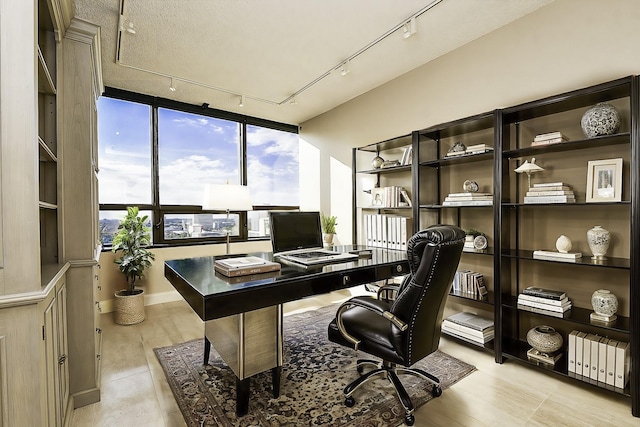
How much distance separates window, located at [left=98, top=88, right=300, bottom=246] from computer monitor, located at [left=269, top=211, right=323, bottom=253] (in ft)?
4.05

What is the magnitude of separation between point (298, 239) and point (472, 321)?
1.69 m

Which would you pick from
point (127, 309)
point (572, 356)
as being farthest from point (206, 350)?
point (572, 356)

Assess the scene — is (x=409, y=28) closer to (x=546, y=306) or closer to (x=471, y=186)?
(x=471, y=186)

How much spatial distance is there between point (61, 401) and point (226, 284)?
104 cm

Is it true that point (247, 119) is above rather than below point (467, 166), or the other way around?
above

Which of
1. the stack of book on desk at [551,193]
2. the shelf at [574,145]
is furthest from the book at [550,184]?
the shelf at [574,145]

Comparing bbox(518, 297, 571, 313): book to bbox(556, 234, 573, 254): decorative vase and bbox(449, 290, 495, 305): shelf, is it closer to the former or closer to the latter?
bbox(449, 290, 495, 305): shelf

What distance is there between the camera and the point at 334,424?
1669 mm

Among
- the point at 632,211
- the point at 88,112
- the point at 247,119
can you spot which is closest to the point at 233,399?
the point at 88,112

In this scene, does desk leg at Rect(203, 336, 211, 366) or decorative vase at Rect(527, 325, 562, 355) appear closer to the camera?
decorative vase at Rect(527, 325, 562, 355)

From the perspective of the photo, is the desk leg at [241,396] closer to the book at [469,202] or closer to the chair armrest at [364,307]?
the chair armrest at [364,307]

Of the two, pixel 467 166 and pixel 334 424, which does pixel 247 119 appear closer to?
pixel 467 166

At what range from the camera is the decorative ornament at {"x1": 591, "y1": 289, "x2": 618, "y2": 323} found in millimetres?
1944

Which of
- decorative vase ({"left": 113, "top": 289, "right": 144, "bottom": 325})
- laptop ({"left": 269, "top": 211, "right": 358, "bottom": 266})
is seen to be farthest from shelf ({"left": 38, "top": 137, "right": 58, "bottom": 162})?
decorative vase ({"left": 113, "top": 289, "right": 144, "bottom": 325})
